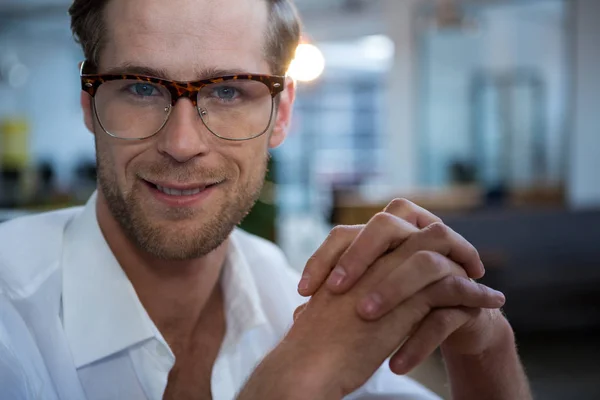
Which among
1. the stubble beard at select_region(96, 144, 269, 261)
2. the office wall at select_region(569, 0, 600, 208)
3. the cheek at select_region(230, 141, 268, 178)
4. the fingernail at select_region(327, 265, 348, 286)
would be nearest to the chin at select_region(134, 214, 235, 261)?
the stubble beard at select_region(96, 144, 269, 261)

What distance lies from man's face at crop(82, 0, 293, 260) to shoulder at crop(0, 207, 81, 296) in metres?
0.14

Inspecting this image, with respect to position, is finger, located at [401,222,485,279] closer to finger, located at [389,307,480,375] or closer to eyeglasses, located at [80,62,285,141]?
finger, located at [389,307,480,375]

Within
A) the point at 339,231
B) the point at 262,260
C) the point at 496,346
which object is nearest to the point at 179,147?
the point at 339,231

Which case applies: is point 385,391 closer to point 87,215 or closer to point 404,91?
point 87,215

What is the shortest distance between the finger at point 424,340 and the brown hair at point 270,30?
2.04 feet

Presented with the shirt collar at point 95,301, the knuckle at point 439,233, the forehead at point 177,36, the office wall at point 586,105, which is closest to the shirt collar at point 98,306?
the shirt collar at point 95,301

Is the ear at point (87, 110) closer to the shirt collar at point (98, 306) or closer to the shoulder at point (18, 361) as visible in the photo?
the shirt collar at point (98, 306)

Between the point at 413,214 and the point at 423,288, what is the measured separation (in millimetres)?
151

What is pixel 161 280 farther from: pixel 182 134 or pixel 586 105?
pixel 586 105

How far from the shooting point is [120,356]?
1.25 metres

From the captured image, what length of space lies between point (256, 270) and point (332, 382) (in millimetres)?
687

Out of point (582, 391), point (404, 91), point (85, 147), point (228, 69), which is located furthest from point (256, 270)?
point (85, 147)

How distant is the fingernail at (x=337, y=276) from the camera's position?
0.99m

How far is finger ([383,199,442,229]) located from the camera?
3.56 ft
